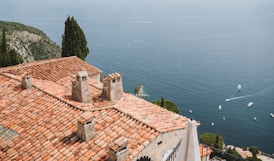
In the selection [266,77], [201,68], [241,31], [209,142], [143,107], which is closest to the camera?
[143,107]

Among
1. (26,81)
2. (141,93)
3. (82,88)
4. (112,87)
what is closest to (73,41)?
(26,81)

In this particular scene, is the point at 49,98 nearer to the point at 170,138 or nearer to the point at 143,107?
the point at 143,107

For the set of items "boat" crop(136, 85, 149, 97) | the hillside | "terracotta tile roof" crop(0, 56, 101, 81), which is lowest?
"boat" crop(136, 85, 149, 97)

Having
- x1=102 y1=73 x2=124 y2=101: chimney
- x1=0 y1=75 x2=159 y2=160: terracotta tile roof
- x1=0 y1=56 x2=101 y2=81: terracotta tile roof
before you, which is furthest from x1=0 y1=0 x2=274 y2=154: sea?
x1=0 y1=75 x2=159 y2=160: terracotta tile roof

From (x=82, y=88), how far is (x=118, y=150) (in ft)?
18.8

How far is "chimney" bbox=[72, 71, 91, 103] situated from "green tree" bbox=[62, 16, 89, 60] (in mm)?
17841

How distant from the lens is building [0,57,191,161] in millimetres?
12250

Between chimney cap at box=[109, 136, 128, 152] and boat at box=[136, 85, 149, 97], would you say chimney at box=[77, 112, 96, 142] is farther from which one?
boat at box=[136, 85, 149, 97]

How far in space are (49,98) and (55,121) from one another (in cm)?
227

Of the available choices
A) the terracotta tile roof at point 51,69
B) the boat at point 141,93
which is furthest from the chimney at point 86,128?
the boat at point 141,93

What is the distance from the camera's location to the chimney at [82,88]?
15.4 m

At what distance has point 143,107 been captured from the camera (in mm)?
16047

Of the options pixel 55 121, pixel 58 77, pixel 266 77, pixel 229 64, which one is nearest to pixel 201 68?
pixel 229 64

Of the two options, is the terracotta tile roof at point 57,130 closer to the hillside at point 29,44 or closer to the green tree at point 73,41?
the green tree at point 73,41
